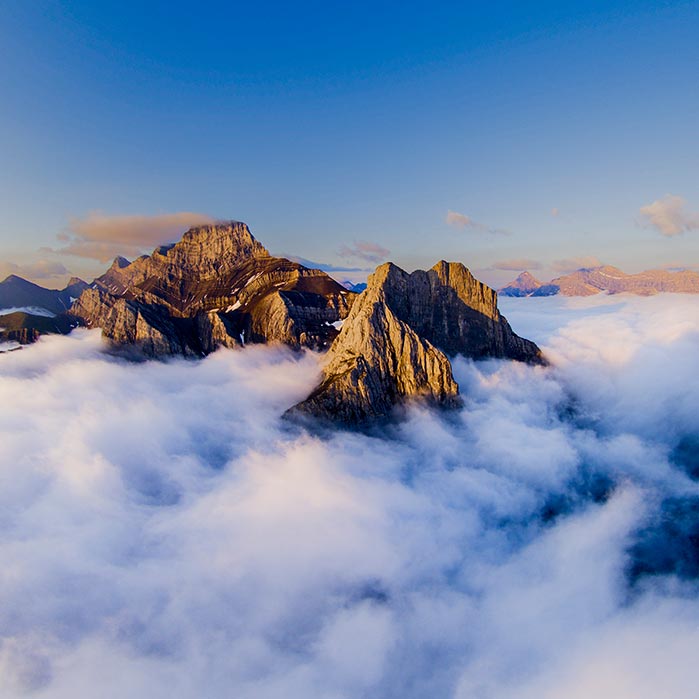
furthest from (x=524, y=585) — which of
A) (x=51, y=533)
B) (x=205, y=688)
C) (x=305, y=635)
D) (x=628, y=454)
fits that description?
(x=51, y=533)

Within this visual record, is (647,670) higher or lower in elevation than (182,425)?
lower

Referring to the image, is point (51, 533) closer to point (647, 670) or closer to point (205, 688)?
point (205, 688)

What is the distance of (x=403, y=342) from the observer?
160 m

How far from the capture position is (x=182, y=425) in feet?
636

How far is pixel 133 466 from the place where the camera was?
163m

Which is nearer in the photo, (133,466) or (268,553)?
(268,553)

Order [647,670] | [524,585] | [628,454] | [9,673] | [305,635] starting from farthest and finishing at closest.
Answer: [628,454] < [524,585] < [305,635] < [647,670] < [9,673]

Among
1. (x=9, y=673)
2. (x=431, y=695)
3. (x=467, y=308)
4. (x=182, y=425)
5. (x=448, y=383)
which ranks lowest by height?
(x=431, y=695)

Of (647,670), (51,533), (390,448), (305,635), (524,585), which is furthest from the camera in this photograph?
(390,448)

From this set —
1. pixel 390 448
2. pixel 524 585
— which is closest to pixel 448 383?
pixel 390 448

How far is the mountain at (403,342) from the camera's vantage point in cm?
15462

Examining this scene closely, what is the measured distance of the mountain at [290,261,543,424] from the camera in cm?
15462

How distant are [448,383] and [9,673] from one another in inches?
5827

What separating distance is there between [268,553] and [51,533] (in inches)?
2827
